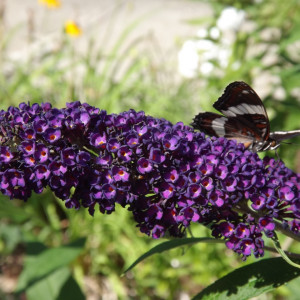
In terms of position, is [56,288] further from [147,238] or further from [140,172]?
[140,172]

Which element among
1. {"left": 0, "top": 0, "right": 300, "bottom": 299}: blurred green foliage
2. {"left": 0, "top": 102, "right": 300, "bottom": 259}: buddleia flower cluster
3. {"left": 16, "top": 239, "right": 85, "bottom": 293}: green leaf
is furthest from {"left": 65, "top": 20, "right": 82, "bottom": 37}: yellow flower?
{"left": 0, "top": 102, "right": 300, "bottom": 259}: buddleia flower cluster

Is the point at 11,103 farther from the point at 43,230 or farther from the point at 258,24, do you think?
the point at 258,24

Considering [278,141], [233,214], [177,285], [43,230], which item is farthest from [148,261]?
[233,214]

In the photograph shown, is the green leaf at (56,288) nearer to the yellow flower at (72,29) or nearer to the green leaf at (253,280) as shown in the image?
the green leaf at (253,280)

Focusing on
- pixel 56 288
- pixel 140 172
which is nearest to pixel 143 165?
pixel 140 172

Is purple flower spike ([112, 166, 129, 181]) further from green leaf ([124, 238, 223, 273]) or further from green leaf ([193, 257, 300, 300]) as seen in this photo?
green leaf ([193, 257, 300, 300])
